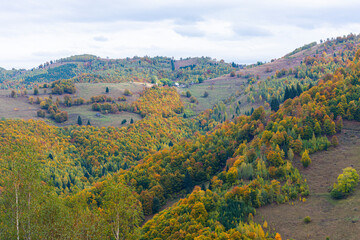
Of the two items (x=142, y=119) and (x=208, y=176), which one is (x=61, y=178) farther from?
(x=142, y=119)

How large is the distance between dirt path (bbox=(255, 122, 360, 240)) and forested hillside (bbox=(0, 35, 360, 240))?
2045mm

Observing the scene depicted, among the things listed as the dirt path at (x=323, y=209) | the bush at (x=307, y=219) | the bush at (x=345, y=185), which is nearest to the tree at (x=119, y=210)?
the dirt path at (x=323, y=209)

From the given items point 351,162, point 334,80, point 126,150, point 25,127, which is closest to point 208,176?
point 351,162

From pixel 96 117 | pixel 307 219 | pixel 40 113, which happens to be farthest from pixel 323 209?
pixel 40 113

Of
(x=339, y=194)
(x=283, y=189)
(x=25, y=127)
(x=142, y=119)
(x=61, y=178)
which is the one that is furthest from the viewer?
(x=142, y=119)

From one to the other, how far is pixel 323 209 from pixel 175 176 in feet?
171

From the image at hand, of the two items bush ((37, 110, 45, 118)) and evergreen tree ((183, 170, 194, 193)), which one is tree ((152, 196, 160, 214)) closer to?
evergreen tree ((183, 170, 194, 193))

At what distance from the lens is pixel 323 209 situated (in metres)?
55.2

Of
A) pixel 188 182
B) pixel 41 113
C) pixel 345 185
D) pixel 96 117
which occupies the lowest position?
pixel 188 182

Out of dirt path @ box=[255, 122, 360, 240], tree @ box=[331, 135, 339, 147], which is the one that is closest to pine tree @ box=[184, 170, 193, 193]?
dirt path @ box=[255, 122, 360, 240]

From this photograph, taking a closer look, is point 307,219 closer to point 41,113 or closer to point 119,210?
point 119,210

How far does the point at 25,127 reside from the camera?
14550 centimetres

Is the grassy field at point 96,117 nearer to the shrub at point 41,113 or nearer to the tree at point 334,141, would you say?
the shrub at point 41,113

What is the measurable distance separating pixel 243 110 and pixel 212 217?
14099 cm
